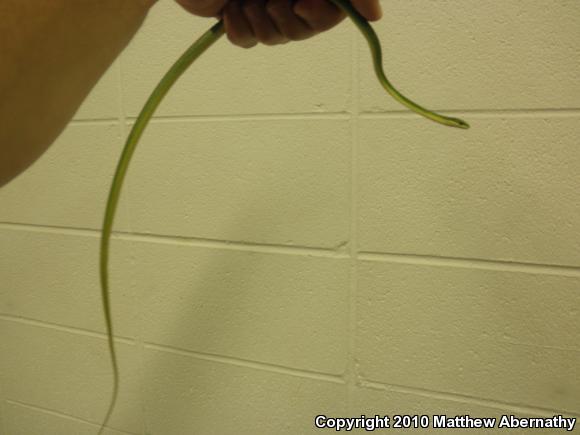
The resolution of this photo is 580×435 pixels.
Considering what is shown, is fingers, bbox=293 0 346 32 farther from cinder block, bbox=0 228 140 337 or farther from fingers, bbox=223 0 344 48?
cinder block, bbox=0 228 140 337

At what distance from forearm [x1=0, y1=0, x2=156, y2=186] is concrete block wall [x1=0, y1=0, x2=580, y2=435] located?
0.25 meters

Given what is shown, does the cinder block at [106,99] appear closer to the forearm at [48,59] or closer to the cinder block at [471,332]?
the forearm at [48,59]

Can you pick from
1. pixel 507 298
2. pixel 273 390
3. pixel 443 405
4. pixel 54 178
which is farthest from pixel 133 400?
pixel 507 298

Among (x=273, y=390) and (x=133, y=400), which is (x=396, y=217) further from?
(x=133, y=400)

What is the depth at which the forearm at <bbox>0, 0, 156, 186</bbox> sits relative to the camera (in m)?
0.31

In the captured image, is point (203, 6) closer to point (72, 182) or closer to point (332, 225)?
point (332, 225)

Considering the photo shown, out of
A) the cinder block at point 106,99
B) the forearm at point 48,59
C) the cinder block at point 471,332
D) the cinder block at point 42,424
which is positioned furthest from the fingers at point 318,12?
the cinder block at point 42,424

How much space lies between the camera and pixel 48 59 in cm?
33

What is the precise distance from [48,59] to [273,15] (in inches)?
6.9

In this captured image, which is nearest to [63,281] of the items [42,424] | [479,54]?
[42,424]

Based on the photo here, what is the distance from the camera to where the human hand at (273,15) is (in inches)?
13.2

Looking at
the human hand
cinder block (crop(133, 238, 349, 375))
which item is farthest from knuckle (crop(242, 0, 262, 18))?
cinder block (crop(133, 238, 349, 375))

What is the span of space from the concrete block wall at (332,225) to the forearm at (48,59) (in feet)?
0.81

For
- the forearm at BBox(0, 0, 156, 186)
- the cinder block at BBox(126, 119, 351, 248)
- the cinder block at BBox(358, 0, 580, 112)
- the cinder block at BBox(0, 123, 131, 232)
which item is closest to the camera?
the forearm at BBox(0, 0, 156, 186)
